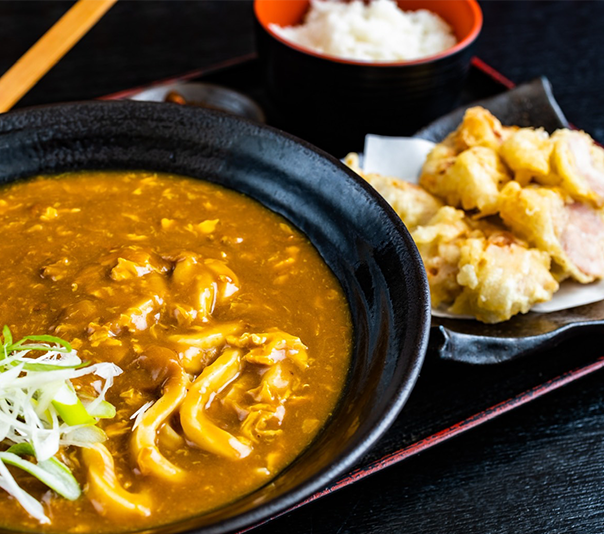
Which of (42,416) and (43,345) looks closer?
(42,416)

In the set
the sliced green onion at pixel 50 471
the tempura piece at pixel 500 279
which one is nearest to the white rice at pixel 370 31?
the tempura piece at pixel 500 279

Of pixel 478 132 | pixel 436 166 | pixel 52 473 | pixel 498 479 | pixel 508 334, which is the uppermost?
pixel 52 473

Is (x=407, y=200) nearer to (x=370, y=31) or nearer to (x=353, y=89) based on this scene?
(x=353, y=89)

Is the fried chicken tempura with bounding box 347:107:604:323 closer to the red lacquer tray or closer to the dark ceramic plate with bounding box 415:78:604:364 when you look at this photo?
the dark ceramic plate with bounding box 415:78:604:364

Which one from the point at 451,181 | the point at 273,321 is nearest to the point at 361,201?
the point at 273,321

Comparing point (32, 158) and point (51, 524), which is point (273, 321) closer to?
point (51, 524)

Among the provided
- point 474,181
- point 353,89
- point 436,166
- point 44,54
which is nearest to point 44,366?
point 474,181
